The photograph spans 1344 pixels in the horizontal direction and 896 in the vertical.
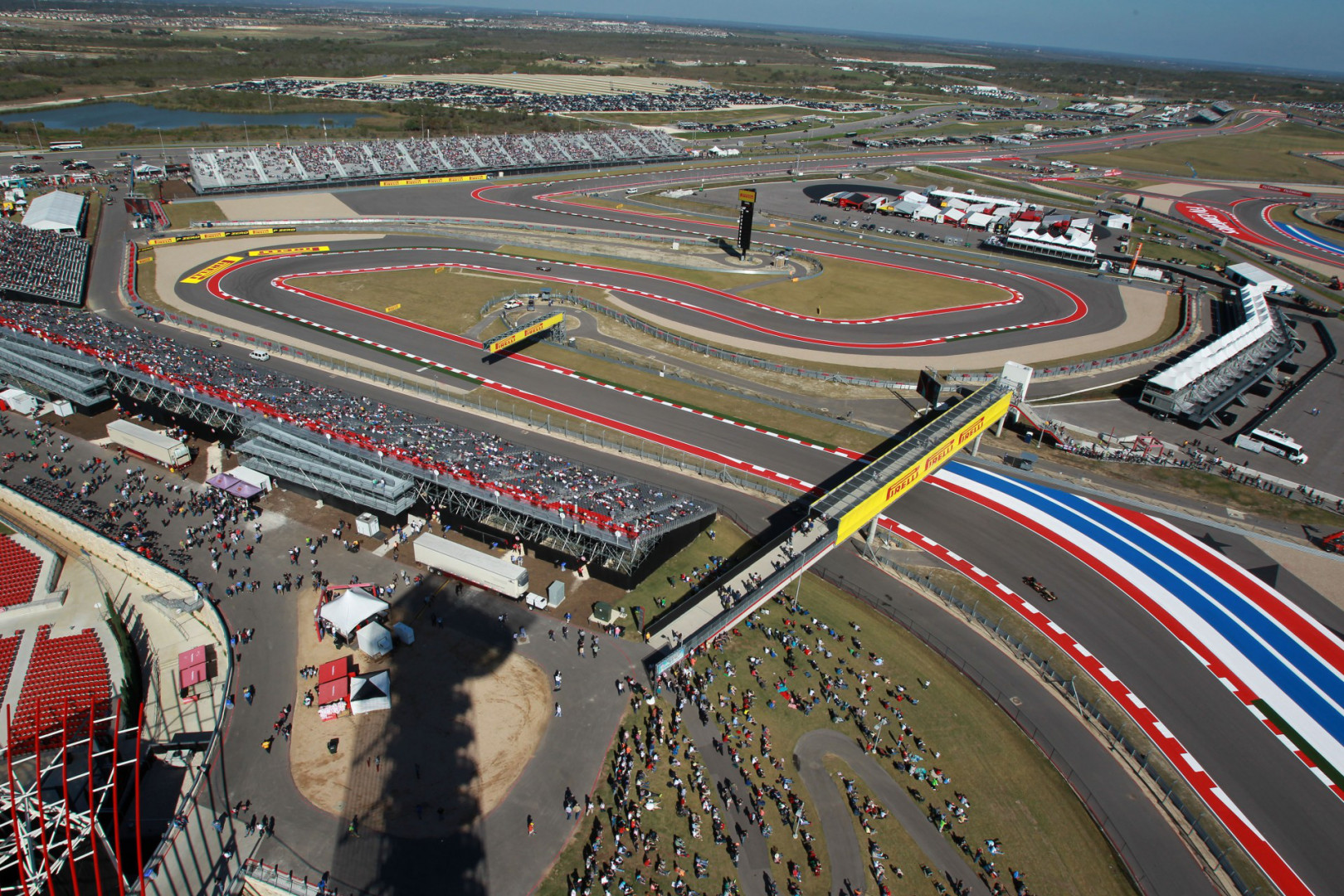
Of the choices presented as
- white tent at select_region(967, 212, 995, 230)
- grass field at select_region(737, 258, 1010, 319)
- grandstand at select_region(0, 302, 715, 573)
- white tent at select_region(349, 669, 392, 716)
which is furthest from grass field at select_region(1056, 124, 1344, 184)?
white tent at select_region(349, 669, 392, 716)

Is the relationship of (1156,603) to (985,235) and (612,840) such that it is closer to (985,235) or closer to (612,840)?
(612,840)

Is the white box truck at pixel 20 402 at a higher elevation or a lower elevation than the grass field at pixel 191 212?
lower

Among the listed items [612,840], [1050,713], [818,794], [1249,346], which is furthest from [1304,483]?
[612,840]

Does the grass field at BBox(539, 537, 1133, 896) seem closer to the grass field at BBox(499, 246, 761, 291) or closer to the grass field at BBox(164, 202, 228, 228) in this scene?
the grass field at BBox(499, 246, 761, 291)

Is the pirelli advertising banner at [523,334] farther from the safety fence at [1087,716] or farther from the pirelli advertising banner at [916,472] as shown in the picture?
the safety fence at [1087,716]

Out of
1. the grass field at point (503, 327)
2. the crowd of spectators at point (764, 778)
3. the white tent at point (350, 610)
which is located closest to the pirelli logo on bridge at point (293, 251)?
the grass field at point (503, 327)

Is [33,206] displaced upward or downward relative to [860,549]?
upward
